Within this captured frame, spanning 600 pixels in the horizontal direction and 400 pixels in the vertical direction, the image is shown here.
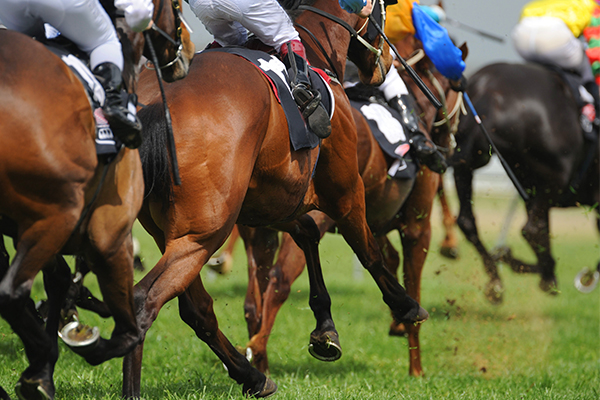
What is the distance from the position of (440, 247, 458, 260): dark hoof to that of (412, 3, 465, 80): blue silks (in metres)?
3.73

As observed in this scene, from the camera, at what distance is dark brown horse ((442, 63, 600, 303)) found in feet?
24.1

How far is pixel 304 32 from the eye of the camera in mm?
4410

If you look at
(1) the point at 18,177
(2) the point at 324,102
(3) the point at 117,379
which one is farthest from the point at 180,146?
(3) the point at 117,379

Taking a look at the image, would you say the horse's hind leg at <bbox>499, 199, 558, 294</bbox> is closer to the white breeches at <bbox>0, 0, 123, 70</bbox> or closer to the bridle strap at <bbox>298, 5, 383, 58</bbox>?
the bridle strap at <bbox>298, 5, 383, 58</bbox>

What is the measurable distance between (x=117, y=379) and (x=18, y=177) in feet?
7.74

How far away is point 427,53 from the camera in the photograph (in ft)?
19.3

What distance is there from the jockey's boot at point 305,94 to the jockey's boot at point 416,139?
1.78 metres

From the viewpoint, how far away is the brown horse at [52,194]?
7.66ft

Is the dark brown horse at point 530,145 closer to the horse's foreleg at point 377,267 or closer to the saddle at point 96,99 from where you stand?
the horse's foreleg at point 377,267

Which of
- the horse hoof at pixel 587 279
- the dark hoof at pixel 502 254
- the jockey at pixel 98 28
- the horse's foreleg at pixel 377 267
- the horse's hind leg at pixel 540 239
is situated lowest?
the horse hoof at pixel 587 279

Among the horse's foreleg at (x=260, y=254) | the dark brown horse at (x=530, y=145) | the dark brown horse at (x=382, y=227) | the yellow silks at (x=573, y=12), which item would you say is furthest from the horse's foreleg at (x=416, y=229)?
the yellow silks at (x=573, y=12)

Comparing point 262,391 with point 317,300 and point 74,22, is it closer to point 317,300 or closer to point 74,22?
point 317,300

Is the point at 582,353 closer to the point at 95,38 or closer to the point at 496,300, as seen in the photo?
the point at 496,300

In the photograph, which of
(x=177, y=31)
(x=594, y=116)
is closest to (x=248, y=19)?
(x=177, y=31)
